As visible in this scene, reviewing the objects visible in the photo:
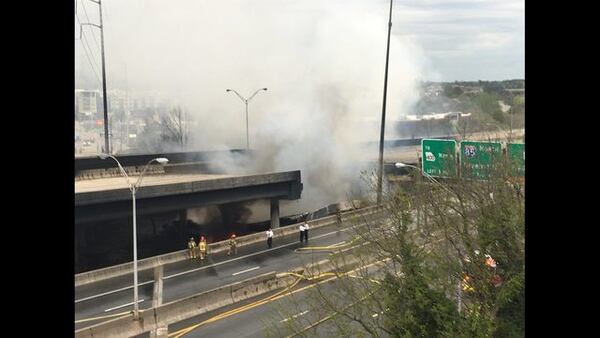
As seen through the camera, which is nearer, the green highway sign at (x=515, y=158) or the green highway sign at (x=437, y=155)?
the green highway sign at (x=515, y=158)

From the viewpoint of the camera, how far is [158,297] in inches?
548

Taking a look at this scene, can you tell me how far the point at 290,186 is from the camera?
23.9m

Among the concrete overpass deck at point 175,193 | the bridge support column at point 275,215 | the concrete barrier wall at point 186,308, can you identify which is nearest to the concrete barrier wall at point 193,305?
the concrete barrier wall at point 186,308

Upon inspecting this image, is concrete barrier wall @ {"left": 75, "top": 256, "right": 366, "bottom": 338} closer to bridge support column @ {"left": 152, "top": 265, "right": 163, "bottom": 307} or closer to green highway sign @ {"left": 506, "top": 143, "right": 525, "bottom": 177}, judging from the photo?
bridge support column @ {"left": 152, "top": 265, "right": 163, "bottom": 307}

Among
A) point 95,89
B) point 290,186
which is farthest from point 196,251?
point 95,89

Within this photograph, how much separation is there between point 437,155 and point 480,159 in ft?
7.23

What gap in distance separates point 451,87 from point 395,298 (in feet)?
109

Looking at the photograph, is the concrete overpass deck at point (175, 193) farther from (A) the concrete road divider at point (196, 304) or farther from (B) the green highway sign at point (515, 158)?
(B) the green highway sign at point (515, 158)

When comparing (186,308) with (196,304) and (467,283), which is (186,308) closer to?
(196,304)

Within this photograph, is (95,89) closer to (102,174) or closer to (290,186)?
Result: (102,174)

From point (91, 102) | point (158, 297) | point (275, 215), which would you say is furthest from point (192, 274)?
point (91, 102)

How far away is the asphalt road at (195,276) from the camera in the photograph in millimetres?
13484

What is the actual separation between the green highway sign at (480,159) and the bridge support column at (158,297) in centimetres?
667

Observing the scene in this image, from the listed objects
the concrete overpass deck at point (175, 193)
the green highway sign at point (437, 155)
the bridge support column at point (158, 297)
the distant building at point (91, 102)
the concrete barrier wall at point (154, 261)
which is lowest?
the bridge support column at point (158, 297)
